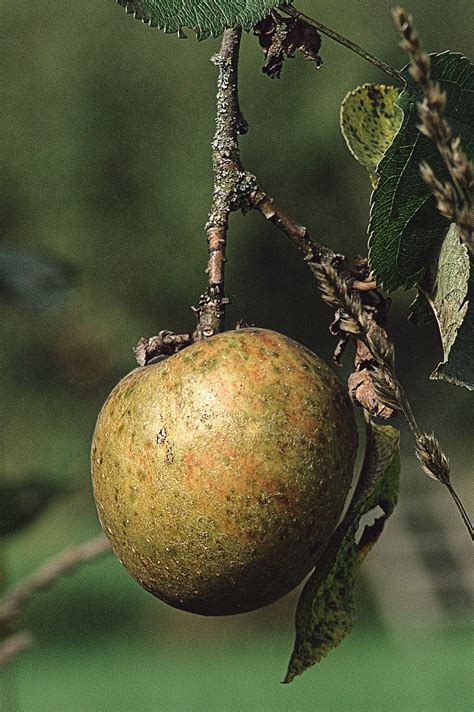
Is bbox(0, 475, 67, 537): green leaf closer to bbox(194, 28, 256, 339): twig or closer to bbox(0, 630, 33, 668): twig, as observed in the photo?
bbox(0, 630, 33, 668): twig

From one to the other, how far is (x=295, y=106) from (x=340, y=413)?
13.8 metres

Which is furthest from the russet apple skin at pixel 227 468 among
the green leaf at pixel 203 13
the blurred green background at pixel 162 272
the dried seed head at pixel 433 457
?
the blurred green background at pixel 162 272

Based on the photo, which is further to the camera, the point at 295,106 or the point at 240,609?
the point at 295,106

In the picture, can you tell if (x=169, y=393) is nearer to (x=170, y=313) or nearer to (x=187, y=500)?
(x=187, y=500)

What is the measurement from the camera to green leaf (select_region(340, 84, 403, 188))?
3.10ft

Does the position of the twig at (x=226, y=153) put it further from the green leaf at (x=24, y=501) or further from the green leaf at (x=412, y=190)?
the green leaf at (x=24, y=501)

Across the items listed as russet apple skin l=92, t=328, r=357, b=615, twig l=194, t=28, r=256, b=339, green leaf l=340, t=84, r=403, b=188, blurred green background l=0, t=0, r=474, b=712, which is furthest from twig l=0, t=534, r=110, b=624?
blurred green background l=0, t=0, r=474, b=712

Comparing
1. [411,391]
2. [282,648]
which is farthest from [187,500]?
[411,391]

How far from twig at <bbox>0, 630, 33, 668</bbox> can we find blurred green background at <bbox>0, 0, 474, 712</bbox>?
30.9ft

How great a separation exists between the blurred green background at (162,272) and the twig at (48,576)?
30.6ft

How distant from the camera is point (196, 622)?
12.1m

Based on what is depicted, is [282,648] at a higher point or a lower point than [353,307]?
lower

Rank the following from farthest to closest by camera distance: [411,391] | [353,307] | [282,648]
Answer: [411,391]
[282,648]
[353,307]

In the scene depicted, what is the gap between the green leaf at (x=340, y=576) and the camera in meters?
0.87
